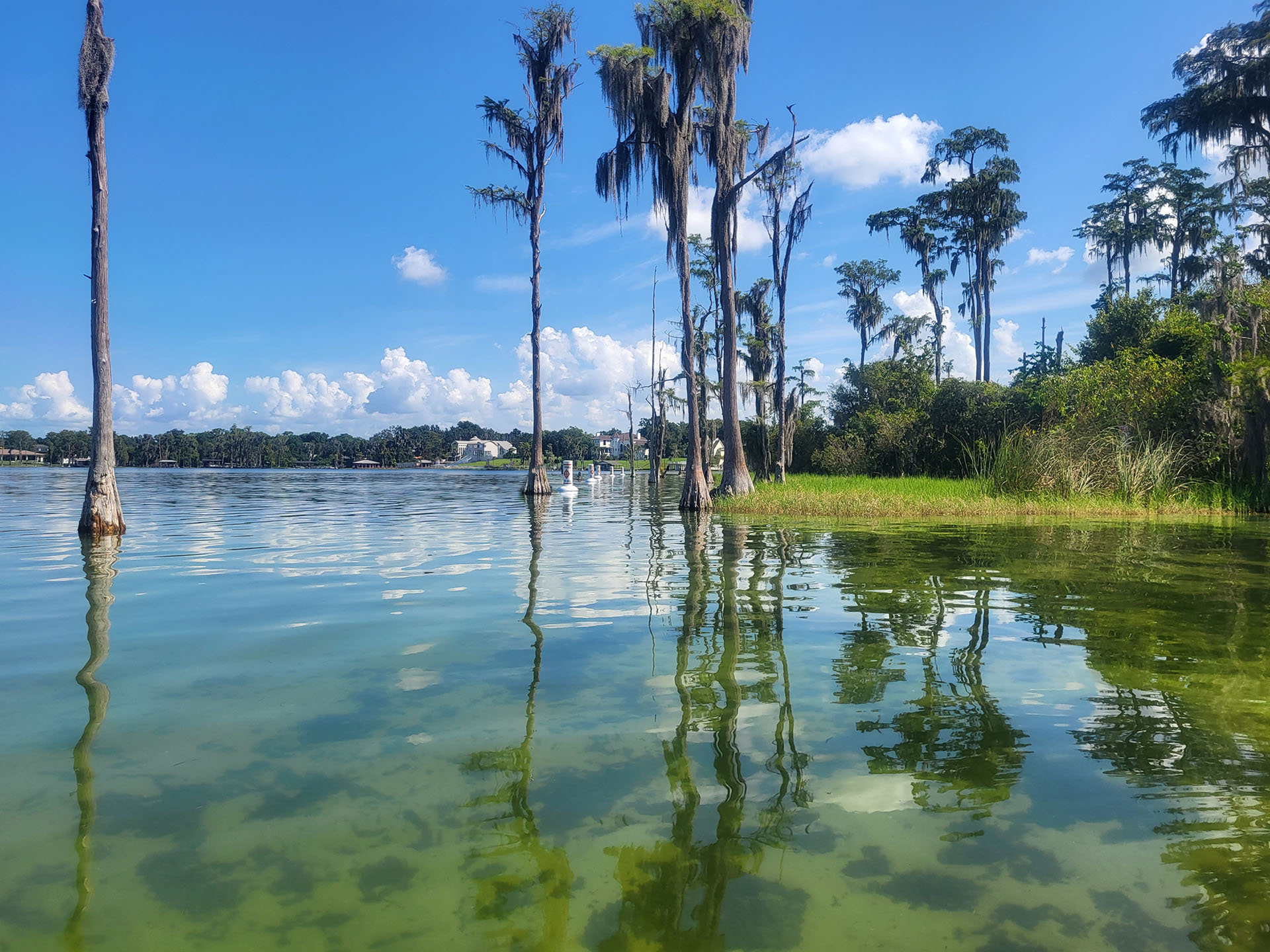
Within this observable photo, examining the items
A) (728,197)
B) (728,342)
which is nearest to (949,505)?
(728,342)

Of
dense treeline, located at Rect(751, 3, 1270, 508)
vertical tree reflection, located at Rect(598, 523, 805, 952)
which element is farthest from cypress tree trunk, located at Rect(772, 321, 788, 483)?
vertical tree reflection, located at Rect(598, 523, 805, 952)

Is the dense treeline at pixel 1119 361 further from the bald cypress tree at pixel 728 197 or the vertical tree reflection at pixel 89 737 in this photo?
the vertical tree reflection at pixel 89 737

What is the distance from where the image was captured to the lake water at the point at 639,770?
2105 millimetres

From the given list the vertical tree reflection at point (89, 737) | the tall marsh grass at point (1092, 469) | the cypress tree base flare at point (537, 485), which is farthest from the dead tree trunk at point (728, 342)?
the vertical tree reflection at point (89, 737)

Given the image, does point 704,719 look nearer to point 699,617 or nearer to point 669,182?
point 699,617

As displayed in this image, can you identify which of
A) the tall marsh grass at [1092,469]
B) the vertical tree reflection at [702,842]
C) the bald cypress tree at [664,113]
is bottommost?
the vertical tree reflection at [702,842]

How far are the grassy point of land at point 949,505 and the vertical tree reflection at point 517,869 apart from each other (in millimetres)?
15193

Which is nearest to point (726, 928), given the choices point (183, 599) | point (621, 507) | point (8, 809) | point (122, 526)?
point (8, 809)

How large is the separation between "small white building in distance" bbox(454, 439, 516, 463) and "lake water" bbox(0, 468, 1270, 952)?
16336 centimetres

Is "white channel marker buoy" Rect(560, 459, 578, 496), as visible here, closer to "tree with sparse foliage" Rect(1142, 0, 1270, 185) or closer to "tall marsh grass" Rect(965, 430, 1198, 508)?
→ "tall marsh grass" Rect(965, 430, 1198, 508)

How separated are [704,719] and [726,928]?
5.33 ft

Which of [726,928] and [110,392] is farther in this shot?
[110,392]

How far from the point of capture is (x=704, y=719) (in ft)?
12.0

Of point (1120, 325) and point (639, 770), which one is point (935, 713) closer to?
point (639, 770)
